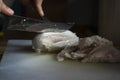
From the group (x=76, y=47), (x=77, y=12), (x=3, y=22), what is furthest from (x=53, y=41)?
(x=77, y=12)

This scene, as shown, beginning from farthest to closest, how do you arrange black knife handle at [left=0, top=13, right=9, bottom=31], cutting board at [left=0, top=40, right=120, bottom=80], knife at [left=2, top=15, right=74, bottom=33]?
black knife handle at [left=0, top=13, right=9, bottom=31]
knife at [left=2, top=15, right=74, bottom=33]
cutting board at [left=0, top=40, right=120, bottom=80]

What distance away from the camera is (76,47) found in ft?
2.52

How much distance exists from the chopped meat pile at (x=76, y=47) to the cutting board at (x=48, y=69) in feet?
0.06

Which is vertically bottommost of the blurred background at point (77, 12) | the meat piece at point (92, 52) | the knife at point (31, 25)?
the blurred background at point (77, 12)

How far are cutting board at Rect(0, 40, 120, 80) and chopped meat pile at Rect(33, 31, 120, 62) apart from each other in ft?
0.06

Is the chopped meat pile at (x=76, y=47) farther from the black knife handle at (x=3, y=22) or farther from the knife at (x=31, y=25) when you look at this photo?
the black knife handle at (x=3, y=22)

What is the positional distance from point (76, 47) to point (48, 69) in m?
0.14

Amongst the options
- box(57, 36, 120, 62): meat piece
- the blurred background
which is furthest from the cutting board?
the blurred background

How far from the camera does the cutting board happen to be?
62 cm

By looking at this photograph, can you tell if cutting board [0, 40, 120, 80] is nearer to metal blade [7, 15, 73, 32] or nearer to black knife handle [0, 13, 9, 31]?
metal blade [7, 15, 73, 32]

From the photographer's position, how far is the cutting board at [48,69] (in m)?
0.62

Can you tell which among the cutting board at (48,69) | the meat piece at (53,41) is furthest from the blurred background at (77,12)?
the cutting board at (48,69)

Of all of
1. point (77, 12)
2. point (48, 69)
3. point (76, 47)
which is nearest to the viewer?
point (48, 69)

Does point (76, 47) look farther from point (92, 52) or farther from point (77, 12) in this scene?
point (77, 12)
